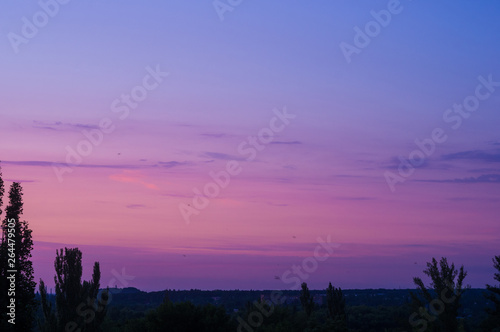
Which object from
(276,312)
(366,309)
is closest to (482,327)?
(276,312)

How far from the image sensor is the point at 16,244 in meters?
38.2

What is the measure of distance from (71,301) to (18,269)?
1045 centimetres

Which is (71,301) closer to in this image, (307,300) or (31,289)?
(31,289)

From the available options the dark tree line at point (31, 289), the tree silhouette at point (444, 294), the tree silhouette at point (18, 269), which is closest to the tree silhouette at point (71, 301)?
the dark tree line at point (31, 289)

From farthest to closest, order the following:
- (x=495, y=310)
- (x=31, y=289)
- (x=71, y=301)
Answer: (x=495, y=310) → (x=71, y=301) → (x=31, y=289)

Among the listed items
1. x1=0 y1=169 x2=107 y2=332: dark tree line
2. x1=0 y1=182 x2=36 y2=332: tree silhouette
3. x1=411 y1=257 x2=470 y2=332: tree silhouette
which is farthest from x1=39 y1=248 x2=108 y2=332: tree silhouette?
x1=411 y1=257 x2=470 y2=332: tree silhouette

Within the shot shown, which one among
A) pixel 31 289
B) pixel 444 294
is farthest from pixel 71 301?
pixel 444 294

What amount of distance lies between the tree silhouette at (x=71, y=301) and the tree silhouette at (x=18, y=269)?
26.3 feet

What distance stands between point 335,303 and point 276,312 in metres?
9.55

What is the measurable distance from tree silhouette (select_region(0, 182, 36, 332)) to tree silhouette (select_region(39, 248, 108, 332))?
801 centimetres

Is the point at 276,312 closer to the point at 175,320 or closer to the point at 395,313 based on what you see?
the point at 175,320

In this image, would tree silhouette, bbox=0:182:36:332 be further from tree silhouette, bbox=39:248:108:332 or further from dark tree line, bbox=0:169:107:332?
tree silhouette, bbox=39:248:108:332

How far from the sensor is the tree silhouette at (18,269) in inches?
1417

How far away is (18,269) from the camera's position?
3753 centimetres
